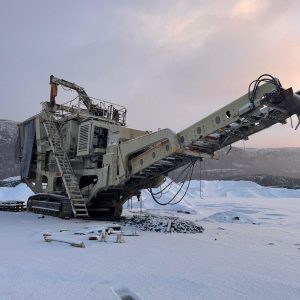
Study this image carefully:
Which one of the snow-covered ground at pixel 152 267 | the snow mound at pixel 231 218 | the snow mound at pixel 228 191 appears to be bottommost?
the snow-covered ground at pixel 152 267

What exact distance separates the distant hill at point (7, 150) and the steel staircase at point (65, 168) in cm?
6202

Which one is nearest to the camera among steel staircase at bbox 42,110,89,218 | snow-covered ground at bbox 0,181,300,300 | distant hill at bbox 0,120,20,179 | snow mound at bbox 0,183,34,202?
snow-covered ground at bbox 0,181,300,300

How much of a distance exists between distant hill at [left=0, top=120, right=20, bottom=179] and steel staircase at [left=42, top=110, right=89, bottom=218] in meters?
62.0

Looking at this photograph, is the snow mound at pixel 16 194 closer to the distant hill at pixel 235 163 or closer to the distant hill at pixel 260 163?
Answer: the distant hill at pixel 235 163

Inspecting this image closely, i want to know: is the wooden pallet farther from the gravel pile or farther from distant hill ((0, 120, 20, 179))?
distant hill ((0, 120, 20, 179))

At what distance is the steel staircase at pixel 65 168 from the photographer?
13.1m

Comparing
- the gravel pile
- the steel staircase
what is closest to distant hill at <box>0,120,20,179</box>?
the steel staircase

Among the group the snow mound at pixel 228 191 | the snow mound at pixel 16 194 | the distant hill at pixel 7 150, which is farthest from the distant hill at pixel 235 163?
the snow mound at pixel 16 194

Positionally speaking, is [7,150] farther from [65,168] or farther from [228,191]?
[65,168]

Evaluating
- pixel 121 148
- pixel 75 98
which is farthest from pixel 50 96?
pixel 121 148

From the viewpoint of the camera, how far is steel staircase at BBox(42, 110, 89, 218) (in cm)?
1307

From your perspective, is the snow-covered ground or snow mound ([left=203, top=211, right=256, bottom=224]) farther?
snow mound ([left=203, top=211, right=256, bottom=224])

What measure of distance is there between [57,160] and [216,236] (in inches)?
262

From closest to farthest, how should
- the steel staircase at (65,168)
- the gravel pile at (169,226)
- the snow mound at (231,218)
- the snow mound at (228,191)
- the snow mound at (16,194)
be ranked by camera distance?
the gravel pile at (169,226) → the steel staircase at (65,168) → the snow mound at (231,218) → the snow mound at (16,194) → the snow mound at (228,191)
